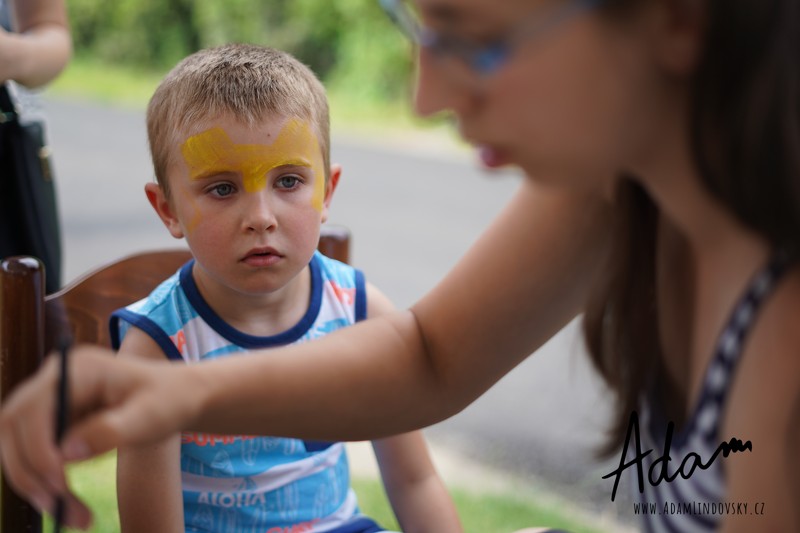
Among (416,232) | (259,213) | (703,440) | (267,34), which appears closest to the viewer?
(703,440)

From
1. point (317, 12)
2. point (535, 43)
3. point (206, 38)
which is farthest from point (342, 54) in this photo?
point (535, 43)

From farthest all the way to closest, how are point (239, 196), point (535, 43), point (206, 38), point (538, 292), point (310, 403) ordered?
point (206, 38), point (239, 196), point (538, 292), point (310, 403), point (535, 43)

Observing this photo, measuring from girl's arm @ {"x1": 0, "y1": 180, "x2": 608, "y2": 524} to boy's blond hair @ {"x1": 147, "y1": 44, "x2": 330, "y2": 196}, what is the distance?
17.6 inches

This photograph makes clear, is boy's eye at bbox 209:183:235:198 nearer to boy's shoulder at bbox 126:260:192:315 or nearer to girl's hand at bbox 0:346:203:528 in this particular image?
boy's shoulder at bbox 126:260:192:315

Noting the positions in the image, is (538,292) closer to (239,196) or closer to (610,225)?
(610,225)

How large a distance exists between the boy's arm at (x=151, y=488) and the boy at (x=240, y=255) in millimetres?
27

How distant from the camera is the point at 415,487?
1.72 meters

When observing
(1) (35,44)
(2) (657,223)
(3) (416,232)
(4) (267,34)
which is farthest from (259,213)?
(4) (267,34)

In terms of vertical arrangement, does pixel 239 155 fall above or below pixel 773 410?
above

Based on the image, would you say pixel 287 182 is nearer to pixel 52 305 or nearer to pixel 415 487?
pixel 52 305

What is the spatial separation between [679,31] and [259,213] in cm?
81

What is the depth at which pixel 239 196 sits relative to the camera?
159cm

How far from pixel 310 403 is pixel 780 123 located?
22.9 inches

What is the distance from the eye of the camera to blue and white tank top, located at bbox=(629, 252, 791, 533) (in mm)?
959
